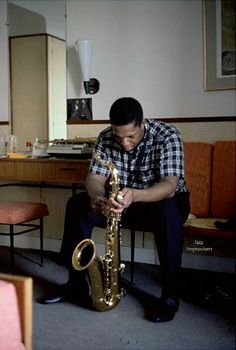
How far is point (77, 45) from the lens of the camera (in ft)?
11.1

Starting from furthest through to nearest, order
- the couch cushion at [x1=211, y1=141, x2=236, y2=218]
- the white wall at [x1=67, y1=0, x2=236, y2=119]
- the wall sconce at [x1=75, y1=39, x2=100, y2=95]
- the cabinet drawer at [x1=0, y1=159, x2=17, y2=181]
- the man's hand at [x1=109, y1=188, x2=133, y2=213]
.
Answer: the wall sconce at [x1=75, y1=39, x2=100, y2=95] → the cabinet drawer at [x1=0, y1=159, x2=17, y2=181] → the white wall at [x1=67, y1=0, x2=236, y2=119] → the couch cushion at [x1=211, y1=141, x2=236, y2=218] → the man's hand at [x1=109, y1=188, x2=133, y2=213]

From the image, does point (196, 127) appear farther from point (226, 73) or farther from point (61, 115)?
point (61, 115)

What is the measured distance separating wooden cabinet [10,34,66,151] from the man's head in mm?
1272

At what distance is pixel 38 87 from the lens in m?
3.63

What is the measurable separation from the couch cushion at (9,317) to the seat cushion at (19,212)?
177cm

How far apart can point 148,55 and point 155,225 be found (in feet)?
4.63

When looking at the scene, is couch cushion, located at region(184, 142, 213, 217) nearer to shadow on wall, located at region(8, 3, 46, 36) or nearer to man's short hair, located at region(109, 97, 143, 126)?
man's short hair, located at region(109, 97, 143, 126)

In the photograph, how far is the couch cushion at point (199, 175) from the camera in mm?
2905

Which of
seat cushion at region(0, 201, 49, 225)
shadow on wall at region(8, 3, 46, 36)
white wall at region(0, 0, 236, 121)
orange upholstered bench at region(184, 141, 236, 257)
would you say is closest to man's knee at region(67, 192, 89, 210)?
seat cushion at region(0, 201, 49, 225)

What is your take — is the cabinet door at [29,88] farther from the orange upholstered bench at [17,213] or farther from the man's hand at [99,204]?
the man's hand at [99,204]

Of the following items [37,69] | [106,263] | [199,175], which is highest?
[37,69]

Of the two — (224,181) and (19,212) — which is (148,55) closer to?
(224,181)

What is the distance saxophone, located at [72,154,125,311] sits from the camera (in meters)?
2.37

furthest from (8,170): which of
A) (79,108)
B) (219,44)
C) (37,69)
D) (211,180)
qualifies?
(219,44)
